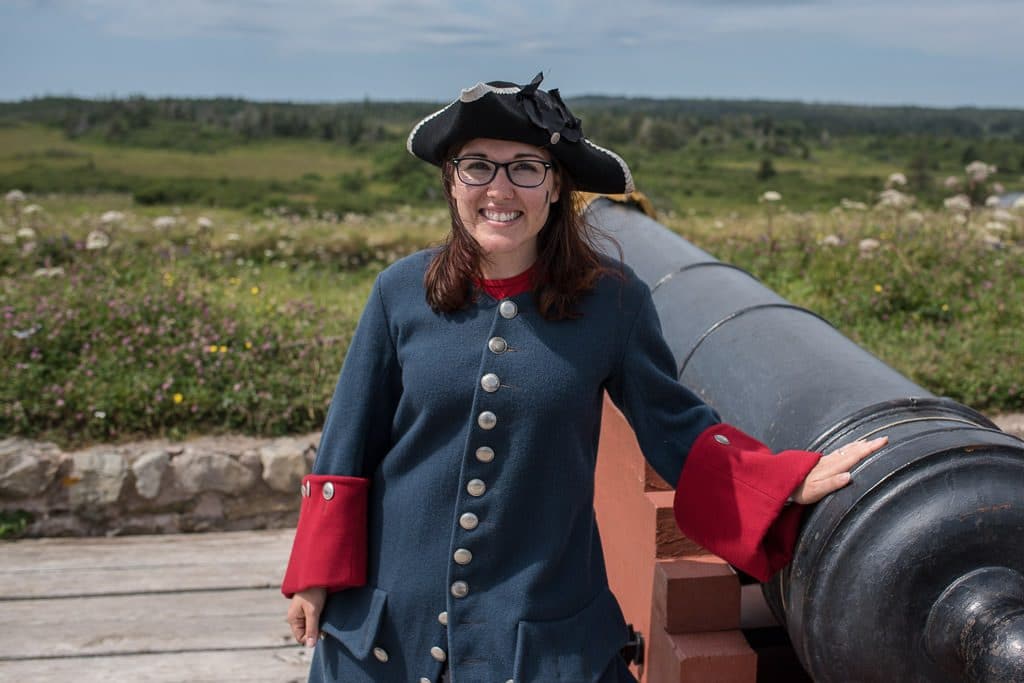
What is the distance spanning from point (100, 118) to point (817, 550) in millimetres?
26676

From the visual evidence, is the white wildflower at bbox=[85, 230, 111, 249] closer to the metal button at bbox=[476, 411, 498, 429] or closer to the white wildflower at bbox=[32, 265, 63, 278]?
the white wildflower at bbox=[32, 265, 63, 278]

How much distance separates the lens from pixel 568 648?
171cm

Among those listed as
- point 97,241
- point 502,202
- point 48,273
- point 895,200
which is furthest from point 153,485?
point 895,200

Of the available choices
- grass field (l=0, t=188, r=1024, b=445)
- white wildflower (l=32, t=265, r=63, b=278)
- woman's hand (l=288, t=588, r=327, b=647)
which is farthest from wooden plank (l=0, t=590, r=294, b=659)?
white wildflower (l=32, t=265, r=63, b=278)

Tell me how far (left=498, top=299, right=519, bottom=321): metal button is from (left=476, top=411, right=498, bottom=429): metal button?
15 cm

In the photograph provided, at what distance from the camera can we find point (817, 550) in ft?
5.14

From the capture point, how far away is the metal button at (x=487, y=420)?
5.53 feet

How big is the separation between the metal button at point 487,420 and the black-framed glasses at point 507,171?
13.8 inches

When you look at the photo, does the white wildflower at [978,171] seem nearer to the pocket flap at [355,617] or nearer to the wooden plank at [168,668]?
the wooden plank at [168,668]

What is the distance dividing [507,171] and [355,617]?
2.45ft

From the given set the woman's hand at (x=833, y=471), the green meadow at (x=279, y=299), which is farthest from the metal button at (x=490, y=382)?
the green meadow at (x=279, y=299)

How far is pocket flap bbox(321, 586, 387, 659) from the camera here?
1.72 meters

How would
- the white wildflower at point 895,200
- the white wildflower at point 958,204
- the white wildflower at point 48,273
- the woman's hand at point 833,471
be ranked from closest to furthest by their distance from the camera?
1. the woman's hand at point 833,471
2. the white wildflower at point 48,273
3. the white wildflower at point 895,200
4. the white wildflower at point 958,204

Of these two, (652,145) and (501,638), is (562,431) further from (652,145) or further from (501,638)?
(652,145)
